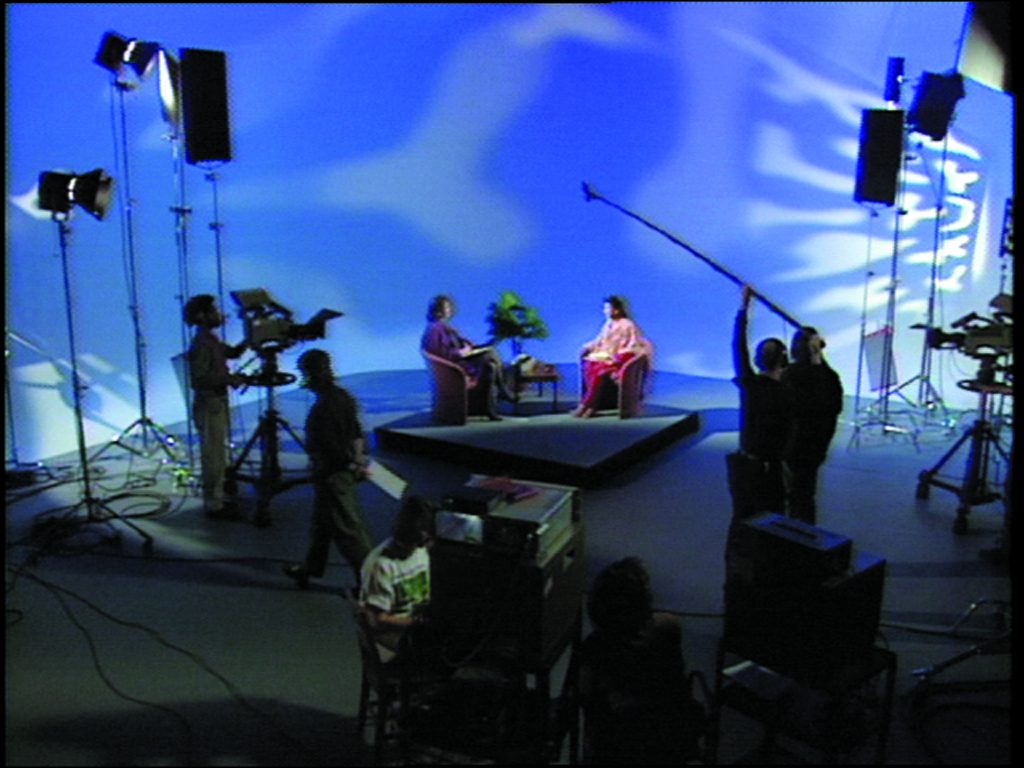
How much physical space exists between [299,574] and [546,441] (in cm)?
290

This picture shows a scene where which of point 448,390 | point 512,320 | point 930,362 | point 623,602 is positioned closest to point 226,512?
point 448,390

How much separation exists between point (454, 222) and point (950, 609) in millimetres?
7980

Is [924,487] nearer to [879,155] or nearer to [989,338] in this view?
[989,338]

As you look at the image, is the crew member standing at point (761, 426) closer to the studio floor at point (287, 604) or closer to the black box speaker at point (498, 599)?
the studio floor at point (287, 604)

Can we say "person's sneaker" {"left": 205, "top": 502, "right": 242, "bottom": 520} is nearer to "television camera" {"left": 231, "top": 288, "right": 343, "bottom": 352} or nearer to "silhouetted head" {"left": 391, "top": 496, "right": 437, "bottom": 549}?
"television camera" {"left": 231, "top": 288, "right": 343, "bottom": 352}

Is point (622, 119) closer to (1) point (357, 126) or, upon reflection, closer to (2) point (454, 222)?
(2) point (454, 222)

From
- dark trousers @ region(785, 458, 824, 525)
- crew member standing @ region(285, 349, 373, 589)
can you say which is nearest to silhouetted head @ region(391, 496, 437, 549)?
crew member standing @ region(285, 349, 373, 589)

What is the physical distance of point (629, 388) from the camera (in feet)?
27.4

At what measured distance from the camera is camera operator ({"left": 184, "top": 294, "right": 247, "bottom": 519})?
6082mm

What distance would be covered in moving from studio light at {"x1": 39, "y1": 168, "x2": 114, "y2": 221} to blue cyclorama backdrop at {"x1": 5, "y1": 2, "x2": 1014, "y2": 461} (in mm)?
2365

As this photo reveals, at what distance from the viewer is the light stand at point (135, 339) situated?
7727 millimetres

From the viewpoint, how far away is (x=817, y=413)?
16.8ft

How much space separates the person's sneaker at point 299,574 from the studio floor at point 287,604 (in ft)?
0.20

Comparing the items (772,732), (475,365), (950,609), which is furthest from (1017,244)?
(475,365)
